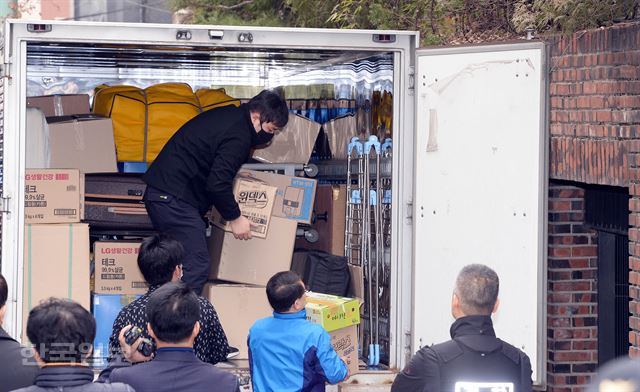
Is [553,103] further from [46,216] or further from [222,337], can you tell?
[46,216]

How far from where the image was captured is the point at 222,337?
16.9ft

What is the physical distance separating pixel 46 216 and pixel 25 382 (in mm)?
3422

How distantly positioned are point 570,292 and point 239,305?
2200 millimetres

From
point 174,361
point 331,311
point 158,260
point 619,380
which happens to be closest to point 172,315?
point 174,361

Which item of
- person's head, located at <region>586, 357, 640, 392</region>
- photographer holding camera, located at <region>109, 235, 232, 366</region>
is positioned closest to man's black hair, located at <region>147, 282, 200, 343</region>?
photographer holding camera, located at <region>109, 235, 232, 366</region>

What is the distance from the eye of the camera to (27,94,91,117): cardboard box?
8.78 meters

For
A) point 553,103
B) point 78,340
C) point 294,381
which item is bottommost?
point 294,381

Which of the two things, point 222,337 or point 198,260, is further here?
point 198,260

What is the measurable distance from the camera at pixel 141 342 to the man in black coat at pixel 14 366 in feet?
1.91

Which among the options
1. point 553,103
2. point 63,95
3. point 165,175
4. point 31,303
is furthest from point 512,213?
point 63,95

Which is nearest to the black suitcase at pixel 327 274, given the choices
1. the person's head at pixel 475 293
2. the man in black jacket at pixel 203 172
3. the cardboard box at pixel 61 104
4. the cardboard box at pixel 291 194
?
the cardboard box at pixel 291 194

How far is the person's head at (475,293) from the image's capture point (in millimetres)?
4191

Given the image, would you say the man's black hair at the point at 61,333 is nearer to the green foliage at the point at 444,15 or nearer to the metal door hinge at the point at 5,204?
the metal door hinge at the point at 5,204

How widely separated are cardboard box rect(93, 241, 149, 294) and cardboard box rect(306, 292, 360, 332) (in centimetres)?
137
